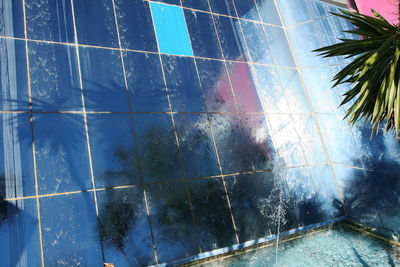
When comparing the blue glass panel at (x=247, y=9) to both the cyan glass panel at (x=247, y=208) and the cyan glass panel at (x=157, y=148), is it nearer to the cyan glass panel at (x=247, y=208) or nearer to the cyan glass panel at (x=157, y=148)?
the cyan glass panel at (x=157, y=148)

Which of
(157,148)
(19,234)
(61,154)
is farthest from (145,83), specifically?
(19,234)

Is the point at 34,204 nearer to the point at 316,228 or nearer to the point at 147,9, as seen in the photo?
the point at 147,9

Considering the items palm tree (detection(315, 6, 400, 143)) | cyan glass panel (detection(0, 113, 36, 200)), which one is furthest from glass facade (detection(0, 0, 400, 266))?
palm tree (detection(315, 6, 400, 143))

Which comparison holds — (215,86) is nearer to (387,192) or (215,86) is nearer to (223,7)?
(223,7)

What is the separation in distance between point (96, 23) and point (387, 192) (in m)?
9.60

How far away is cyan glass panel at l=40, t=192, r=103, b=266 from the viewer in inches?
233

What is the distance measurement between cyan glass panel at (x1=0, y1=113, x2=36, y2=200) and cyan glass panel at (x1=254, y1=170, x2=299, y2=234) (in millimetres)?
5421

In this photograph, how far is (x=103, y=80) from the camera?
7531mm

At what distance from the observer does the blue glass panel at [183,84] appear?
8.42m

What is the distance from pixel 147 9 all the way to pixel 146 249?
6.26m

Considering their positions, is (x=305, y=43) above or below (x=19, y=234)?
above

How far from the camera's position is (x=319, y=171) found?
9.88 m

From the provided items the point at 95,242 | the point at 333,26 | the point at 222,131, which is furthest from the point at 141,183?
the point at 333,26

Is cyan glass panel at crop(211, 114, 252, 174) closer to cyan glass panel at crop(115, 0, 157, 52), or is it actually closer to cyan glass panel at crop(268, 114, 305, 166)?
cyan glass panel at crop(268, 114, 305, 166)
